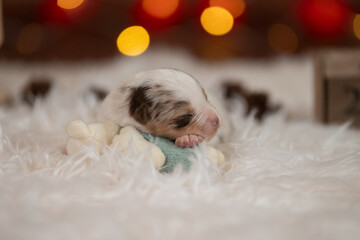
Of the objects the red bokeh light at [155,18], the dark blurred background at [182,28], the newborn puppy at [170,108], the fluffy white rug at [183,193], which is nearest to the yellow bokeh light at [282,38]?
the dark blurred background at [182,28]

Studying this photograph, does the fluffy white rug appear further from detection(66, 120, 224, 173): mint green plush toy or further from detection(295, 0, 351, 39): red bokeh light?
detection(295, 0, 351, 39): red bokeh light

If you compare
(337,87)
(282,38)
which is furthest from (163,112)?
(282,38)

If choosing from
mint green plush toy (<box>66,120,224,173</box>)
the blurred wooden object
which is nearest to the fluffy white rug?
mint green plush toy (<box>66,120,224,173</box>)

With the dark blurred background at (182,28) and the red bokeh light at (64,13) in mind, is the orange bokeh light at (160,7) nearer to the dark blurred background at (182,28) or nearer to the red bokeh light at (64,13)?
the dark blurred background at (182,28)

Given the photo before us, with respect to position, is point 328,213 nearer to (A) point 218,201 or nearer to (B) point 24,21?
(A) point 218,201

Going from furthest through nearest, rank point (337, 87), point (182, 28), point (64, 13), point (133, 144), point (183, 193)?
point (182, 28), point (64, 13), point (337, 87), point (133, 144), point (183, 193)

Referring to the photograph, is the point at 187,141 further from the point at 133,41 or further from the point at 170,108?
the point at 133,41

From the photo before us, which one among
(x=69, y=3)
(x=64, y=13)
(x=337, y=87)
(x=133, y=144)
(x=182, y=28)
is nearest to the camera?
(x=133, y=144)
